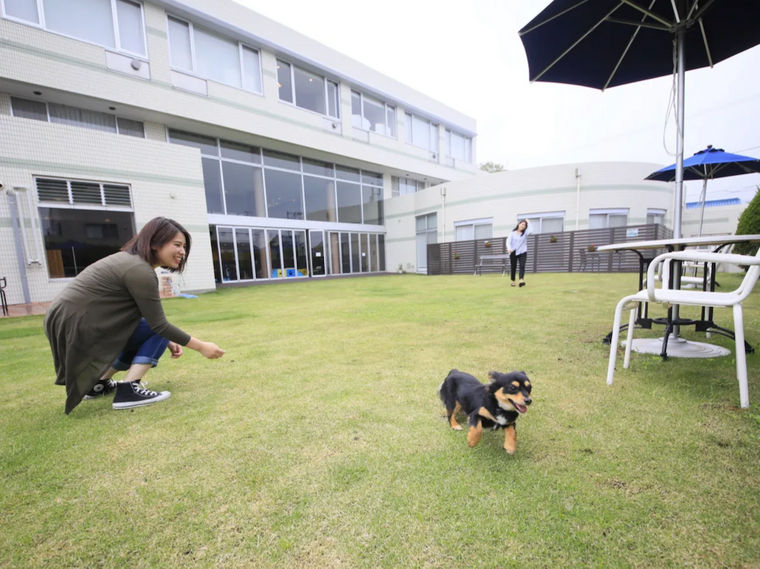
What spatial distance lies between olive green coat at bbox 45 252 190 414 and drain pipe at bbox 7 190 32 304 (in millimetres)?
8676

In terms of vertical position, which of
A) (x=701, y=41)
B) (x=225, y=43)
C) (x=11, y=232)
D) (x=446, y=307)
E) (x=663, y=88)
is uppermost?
(x=225, y=43)

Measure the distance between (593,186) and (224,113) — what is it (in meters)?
Answer: 15.1

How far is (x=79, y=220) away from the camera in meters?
8.40

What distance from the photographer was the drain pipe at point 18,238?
7.37 m

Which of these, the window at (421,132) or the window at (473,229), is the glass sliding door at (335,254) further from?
the window at (421,132)

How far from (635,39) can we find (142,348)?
17.9 feet

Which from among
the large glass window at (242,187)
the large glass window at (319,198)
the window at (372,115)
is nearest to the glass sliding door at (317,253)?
the large glass window at (319,198)

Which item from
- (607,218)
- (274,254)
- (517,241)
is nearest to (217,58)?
(274,254)

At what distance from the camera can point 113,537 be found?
1.09m

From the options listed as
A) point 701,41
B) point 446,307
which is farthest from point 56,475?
point 701,41

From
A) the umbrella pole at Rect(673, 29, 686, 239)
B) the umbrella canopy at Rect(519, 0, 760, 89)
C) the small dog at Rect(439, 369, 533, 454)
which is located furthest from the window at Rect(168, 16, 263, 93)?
the small dog at Rect(439, 369, 533, 454)

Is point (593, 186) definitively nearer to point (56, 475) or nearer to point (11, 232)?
point (56, 475)

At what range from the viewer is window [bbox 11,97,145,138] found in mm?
9195

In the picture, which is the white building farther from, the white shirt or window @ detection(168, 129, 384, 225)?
the white shirt
